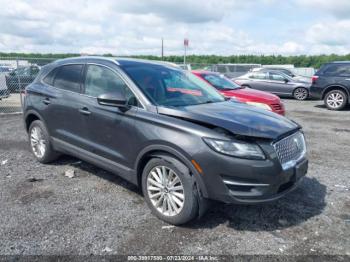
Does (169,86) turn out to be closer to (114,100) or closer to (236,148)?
(114,100)

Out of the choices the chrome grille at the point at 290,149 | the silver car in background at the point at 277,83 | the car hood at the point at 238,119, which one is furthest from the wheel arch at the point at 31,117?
the silver car in background at the point at 277,83

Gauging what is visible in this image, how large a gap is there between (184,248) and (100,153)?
1751 millimetres

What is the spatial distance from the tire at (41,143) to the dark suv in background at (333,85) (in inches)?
431

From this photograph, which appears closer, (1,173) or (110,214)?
(110,214)

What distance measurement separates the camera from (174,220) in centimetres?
352

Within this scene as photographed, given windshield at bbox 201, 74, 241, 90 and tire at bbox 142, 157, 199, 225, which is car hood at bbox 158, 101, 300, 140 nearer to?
tire at bbox 142, 157, 199, 225

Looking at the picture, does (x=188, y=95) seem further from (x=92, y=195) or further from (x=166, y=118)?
(x=92, y=195)

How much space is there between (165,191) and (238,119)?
113cm

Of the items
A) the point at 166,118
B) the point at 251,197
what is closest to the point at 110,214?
the point at 166,118

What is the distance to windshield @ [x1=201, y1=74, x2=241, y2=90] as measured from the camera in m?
8.88

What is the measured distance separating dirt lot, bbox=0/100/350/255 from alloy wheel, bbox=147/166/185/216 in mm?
189

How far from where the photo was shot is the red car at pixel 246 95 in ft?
26.3

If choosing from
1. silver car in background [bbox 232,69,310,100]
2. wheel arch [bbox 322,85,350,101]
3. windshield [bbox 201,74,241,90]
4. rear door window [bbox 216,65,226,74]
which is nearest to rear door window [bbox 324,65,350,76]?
wheel arch [bbox 322,85,350,101]

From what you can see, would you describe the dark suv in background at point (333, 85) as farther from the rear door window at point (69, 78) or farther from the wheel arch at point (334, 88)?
the rear door window at point (69, 78)
